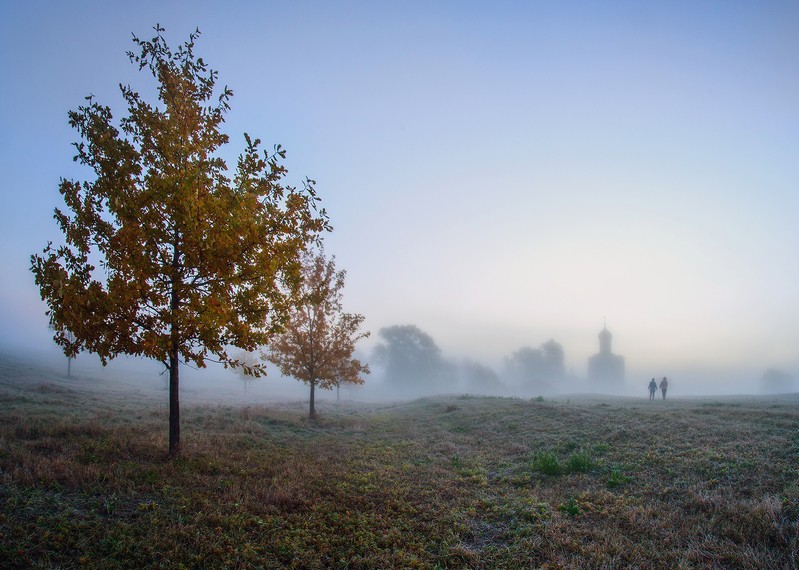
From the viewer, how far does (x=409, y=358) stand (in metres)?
79.8

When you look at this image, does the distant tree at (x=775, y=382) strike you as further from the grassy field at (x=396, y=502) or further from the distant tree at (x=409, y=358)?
the grassy field at (x=396, y=502)

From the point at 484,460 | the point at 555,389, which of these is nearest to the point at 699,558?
the point at 484,460

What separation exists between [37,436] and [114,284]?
197 inches

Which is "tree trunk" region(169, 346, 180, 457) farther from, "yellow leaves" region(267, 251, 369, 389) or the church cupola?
the church cupola

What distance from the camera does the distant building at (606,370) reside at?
130 metres

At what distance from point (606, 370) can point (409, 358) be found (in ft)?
304

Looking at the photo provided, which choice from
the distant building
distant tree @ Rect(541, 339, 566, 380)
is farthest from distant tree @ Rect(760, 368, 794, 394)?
distant tree @ Rect(541, 339, 566, 380)

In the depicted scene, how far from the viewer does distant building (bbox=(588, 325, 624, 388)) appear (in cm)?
12957

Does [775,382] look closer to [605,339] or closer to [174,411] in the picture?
[605,339]

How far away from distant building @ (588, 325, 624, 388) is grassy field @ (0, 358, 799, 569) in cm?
13808

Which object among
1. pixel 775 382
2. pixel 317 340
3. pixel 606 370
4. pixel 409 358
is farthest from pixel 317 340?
pixel 775 382

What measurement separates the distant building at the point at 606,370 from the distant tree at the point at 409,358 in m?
81.6

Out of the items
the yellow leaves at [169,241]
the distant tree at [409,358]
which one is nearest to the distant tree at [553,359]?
the distant tree at [409,358]

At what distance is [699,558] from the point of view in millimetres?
4633
